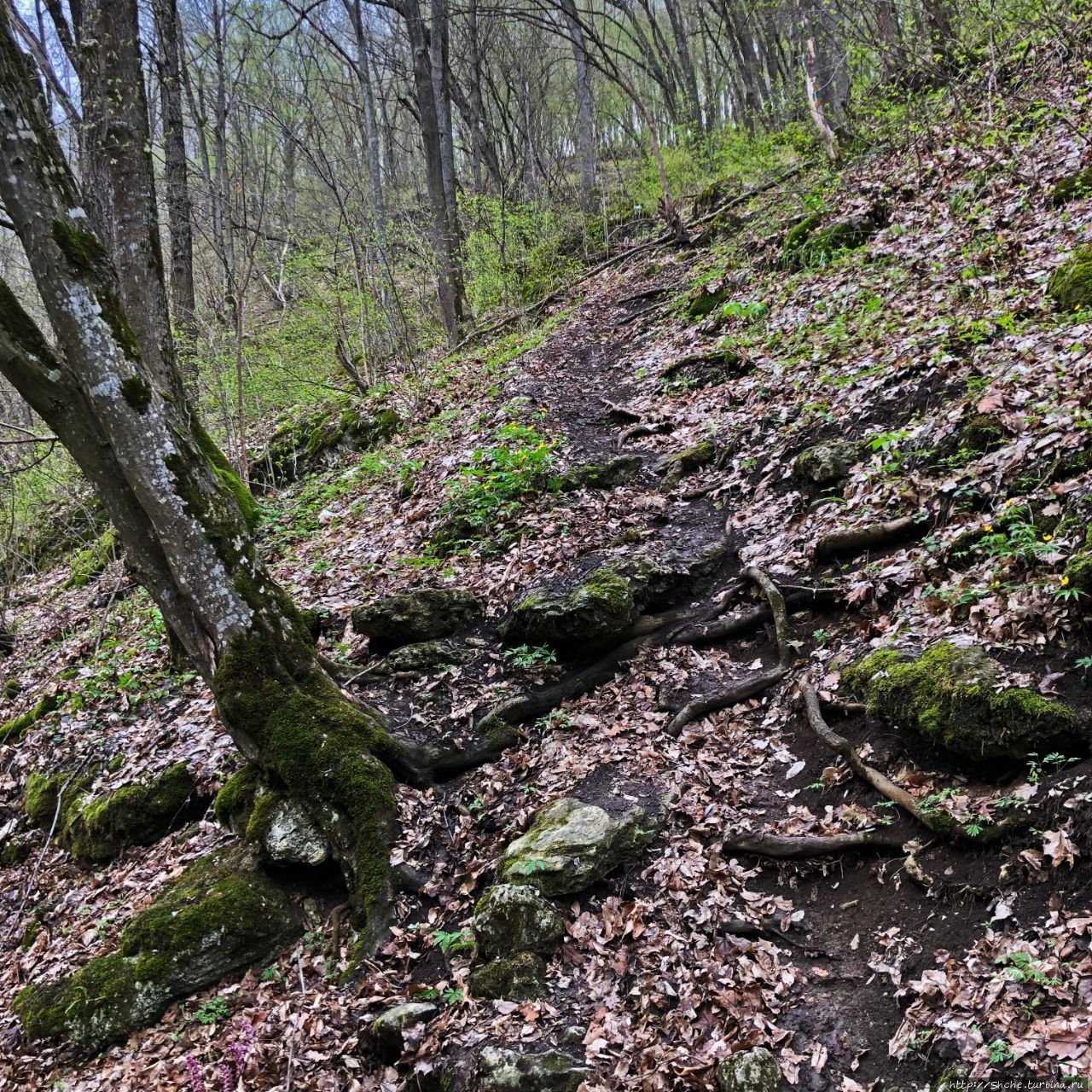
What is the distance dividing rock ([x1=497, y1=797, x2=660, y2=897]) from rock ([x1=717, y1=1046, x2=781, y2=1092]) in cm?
127

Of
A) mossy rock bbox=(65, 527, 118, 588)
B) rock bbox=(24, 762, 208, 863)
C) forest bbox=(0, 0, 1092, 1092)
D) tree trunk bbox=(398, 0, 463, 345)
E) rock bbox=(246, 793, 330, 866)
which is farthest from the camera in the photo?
tree trunk bbox=(398, 0, 463, 345)

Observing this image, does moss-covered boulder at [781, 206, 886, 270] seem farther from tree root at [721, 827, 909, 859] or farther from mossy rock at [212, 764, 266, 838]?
mossy rock at [212, 764, 266, 838]

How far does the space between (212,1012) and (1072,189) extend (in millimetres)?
11078

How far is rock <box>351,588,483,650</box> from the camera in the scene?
671 cm

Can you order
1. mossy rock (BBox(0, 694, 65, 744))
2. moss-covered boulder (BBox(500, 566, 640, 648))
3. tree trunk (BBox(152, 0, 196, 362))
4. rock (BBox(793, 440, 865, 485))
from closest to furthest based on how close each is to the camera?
moss-covered boulder (BBox(500, 566, 640, 648))
rock (BBox(793, 440, 865, 485))
mossy rock (BBox(0, 694, 65, 744))
tree trunk (BBox(152, 0, 196, 362))

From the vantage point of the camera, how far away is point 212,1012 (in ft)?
14.2

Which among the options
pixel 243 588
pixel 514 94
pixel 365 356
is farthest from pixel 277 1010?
pixel 514 94

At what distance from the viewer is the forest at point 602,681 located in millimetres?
3424

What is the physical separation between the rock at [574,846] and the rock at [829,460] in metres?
3.66

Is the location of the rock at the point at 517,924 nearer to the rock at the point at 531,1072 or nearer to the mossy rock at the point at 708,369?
the rock at the point at 531,1072

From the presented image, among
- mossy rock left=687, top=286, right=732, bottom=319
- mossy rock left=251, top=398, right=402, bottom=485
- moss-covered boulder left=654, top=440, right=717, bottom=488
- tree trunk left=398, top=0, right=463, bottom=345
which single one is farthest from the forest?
tree trunk left=398, top=0, right=463, bottom=345

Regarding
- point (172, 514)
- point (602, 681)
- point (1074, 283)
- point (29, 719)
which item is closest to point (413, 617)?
point (602, 681)

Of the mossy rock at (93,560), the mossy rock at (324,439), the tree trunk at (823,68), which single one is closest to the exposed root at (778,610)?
the mossy rock at (324,439)

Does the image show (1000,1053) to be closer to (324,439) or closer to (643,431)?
(643,431)
